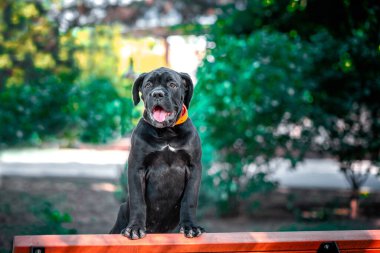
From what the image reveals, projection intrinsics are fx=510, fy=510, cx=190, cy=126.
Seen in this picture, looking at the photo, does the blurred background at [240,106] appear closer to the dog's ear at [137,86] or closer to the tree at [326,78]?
the tree at [326,78]

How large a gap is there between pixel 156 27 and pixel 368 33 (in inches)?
309

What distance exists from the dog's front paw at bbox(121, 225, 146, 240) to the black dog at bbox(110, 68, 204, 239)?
6cm

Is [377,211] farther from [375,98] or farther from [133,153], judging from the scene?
[133,153]

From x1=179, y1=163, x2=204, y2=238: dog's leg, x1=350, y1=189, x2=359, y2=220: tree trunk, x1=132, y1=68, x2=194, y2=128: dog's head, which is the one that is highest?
x1=132, y1=68, x2=194, y2=128: dog's head

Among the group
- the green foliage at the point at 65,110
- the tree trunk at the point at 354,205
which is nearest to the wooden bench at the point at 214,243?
the green foliage at the point at 65,110

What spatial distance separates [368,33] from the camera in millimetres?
7469

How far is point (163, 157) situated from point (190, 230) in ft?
1.61

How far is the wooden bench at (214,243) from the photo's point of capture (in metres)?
2.68

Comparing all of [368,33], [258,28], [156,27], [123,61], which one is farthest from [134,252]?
[156,27]

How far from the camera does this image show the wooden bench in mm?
2684

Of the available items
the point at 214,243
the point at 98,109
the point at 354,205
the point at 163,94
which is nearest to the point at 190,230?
the point at 214,243

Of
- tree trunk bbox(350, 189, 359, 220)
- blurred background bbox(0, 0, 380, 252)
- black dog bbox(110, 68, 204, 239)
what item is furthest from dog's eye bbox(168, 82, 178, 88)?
tree trunk bbox(350, 189, 359, 220)

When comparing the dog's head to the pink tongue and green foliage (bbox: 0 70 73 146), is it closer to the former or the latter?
the pink tongue

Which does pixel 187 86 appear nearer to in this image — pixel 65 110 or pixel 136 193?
pixel 136 193
